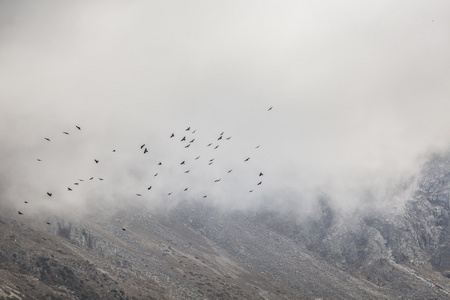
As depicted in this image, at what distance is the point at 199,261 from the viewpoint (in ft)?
500

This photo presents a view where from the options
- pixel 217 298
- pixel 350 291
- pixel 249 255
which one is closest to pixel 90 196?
pixel 249 255

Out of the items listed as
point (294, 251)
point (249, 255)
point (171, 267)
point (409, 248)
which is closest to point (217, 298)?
point (171, 267)

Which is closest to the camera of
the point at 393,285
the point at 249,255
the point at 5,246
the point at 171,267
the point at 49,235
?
the point at 5,246

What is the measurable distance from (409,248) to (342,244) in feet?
113

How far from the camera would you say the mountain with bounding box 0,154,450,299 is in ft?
307

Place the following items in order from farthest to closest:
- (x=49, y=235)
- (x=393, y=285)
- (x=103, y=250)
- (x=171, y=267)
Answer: (x=393, y=285)
(x=171, y=267)
(x=103, y=250)
(x=49, y=235)

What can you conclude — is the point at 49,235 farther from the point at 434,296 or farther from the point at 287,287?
the point at 434,296

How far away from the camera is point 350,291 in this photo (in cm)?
14162

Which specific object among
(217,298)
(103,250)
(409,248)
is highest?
(409,248)

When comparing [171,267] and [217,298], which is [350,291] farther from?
[171,267]

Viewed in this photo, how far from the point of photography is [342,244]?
194m

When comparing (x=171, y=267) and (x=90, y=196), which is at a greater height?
(x=90, y=196)

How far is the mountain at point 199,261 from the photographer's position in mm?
93625

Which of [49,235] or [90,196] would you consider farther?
[90,196]
